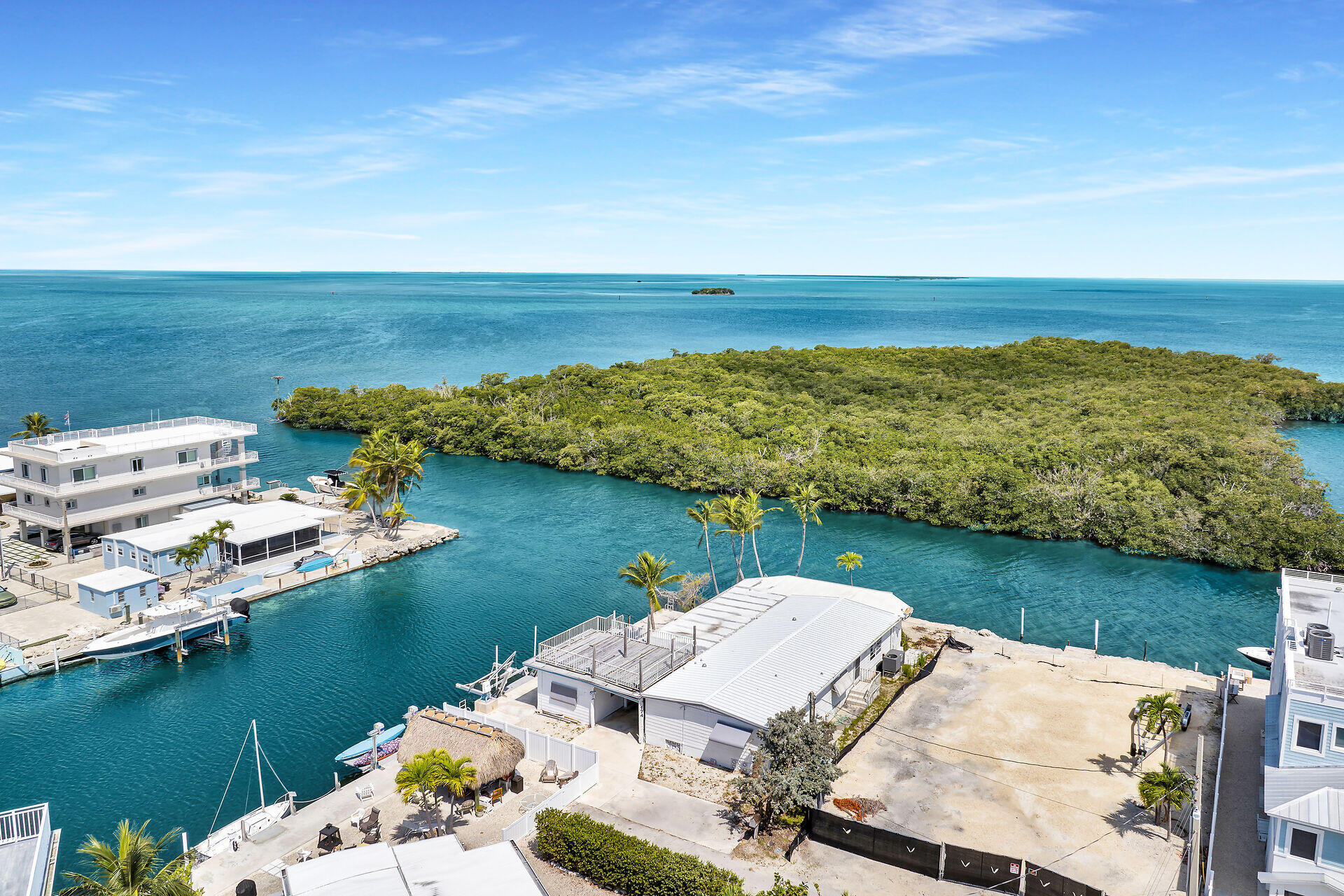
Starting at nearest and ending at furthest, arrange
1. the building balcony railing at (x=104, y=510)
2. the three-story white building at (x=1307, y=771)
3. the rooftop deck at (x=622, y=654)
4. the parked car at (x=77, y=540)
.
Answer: the three-story white building at (x=1307, y=771)
the rooftop deck at (x=622, y=654)
the building balcony railing at (x=104, y=510)
the parked car at (x=77, y=540)

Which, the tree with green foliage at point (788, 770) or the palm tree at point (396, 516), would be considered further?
the palm tree at point (396, 516)

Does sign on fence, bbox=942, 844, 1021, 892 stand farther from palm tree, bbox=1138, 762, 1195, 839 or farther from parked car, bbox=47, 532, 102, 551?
parked car, bbox=47, 532, 102, 551

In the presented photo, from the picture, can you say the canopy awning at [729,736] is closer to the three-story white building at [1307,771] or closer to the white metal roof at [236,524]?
the three-story white building at [1307,771]

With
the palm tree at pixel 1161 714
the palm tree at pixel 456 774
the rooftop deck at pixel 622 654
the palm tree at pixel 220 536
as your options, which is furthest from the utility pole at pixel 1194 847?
the palm tree at pixel 220 536

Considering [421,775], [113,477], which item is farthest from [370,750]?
[113,477]

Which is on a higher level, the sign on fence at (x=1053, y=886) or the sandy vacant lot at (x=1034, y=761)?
the sign on fence at (x=1053, y=886)

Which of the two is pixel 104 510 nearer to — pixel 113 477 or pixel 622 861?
pixel 113 477

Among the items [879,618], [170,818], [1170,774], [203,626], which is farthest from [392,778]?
[1170,774]
